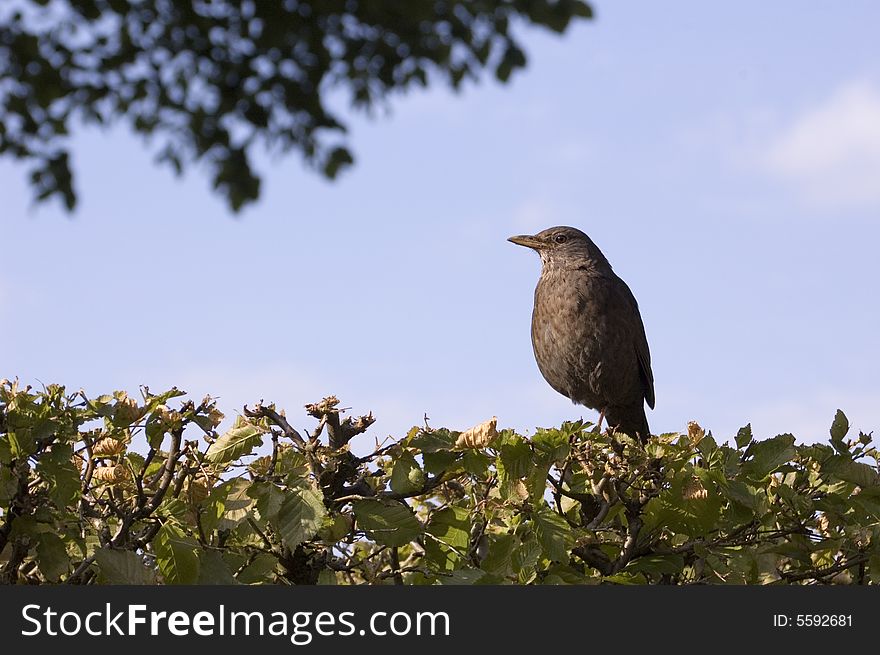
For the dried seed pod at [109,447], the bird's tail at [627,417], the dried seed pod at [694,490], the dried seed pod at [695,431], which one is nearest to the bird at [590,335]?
the bird's tail at [627,417]

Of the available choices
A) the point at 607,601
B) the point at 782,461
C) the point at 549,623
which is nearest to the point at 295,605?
the point at 549,623

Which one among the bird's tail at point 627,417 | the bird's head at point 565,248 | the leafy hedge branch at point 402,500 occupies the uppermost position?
the bird's head at point 565,248

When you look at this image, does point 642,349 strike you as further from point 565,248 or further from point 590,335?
point 565,248

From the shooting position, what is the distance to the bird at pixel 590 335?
7.03m

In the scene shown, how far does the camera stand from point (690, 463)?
409cm

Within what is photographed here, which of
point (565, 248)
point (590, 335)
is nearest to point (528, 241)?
point (565, 248)

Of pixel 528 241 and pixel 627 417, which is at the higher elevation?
pixel 528 241

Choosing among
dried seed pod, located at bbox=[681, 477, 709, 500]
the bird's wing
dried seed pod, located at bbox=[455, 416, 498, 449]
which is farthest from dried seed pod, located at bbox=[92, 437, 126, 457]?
the bird's wing

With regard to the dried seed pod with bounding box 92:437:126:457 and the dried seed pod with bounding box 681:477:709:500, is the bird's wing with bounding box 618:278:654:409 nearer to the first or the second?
the dried seed pod with bounding box 681:477:709:500

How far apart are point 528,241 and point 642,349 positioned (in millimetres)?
1231

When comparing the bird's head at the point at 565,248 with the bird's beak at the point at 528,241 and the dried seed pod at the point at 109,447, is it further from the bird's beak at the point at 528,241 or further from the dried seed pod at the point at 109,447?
the dried seed pod at the point at 109,447

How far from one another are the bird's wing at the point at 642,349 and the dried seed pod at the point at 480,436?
3.64m

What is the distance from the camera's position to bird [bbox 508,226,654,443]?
7.03 metres

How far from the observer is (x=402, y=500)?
3.89 m
